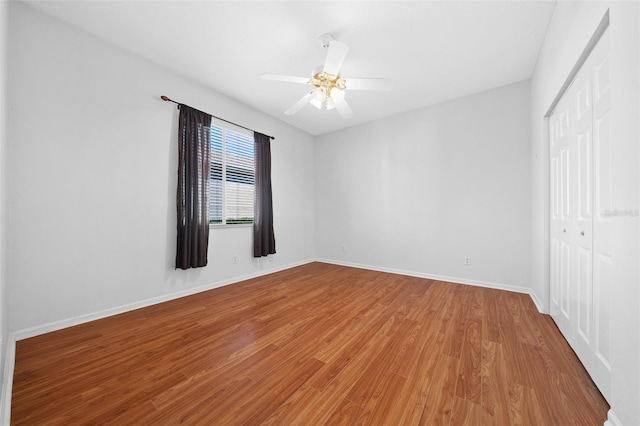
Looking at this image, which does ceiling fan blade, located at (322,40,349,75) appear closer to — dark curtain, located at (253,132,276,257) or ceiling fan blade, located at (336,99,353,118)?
ceiling fan blade, located at (336,99,353,118)

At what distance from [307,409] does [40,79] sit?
3417 mm

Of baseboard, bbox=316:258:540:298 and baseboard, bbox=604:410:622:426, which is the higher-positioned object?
baseboard, bbox=604:410:622:426

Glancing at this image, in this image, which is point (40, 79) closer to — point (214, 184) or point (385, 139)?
point (214, 184)

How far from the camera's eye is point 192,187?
3.02 m

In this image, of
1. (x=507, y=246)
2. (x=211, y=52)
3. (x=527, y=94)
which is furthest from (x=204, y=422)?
(x=527, y=94)

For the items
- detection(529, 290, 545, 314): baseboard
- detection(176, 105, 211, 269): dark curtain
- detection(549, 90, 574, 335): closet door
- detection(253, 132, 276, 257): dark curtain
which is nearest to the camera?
detection(549, 90, 574, 335): closet door

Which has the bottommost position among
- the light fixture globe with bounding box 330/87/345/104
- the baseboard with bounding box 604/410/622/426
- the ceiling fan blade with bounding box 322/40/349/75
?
the baseboard with bounding box 604/410/622/426

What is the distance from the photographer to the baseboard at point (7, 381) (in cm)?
119

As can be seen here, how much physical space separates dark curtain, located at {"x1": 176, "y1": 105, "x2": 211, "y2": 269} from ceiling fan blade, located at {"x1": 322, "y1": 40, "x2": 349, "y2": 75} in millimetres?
1923

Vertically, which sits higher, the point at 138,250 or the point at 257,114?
the point at 257,114

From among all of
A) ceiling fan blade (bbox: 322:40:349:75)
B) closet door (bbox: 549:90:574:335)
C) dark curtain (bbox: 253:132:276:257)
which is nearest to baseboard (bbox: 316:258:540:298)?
closet door (bbox: 549:90:574:335)

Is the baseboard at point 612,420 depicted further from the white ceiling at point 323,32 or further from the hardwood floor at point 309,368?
the white ceiling at point 323,32

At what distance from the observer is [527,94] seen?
308 centimetres

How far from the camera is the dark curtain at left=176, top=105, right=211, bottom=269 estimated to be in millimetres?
2922
